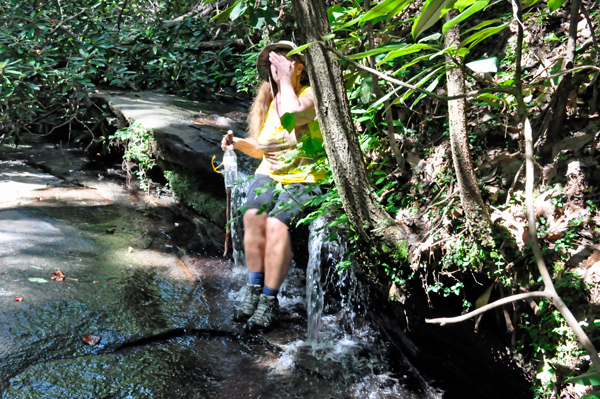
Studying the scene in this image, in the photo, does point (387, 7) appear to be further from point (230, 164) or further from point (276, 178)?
point (230, 164)

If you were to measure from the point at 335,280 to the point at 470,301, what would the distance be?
126 centimetres

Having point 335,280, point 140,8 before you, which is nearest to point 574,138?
point 335,280

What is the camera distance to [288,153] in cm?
320

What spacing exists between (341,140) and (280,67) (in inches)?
40.0

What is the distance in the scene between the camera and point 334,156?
96.3 inches

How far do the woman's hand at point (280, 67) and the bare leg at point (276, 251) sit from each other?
990 millimetres

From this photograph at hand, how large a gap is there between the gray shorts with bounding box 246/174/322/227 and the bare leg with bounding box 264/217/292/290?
2.5 inches

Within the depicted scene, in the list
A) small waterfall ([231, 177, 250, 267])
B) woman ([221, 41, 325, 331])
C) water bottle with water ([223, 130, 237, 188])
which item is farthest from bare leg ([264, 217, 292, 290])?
small waterfall ([231, 177, 250, 267])

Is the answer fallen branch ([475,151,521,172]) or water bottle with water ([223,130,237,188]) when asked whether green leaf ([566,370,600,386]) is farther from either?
water bottle with water ([223,130,237,188])

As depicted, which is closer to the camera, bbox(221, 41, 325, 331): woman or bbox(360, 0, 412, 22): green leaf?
bbox(360, 0, 412, 22): green leaf

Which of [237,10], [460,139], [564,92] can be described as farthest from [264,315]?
[564,92]

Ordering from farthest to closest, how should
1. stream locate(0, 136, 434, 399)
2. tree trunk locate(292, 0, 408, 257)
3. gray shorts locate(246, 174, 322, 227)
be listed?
gray shorts locate(246, 174, 322, 227) < stream locate(0, 136, 434, 399) < tree trunk locate(292, 0, 408, 257)

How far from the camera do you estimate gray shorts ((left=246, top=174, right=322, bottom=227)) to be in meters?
3.02

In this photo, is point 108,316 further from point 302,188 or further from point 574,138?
point 574,138
